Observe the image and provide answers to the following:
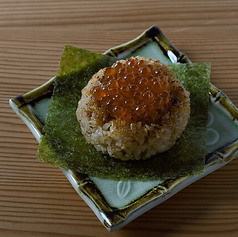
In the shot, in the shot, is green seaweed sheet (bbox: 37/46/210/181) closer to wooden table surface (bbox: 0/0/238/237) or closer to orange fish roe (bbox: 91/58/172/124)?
wooden table surface (bbox: 0/0/238/237)

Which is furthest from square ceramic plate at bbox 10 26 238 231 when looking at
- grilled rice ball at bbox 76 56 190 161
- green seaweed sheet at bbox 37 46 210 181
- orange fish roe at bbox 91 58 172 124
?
orange fish roe at bbox 91 58 172 124

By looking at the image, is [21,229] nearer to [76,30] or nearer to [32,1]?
[76,30]

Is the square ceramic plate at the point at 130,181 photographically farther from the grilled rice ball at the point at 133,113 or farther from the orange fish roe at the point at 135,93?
the orange fish roe at the point at 135,93

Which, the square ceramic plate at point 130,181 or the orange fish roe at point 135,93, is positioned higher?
the orange fish roe at point 135,93

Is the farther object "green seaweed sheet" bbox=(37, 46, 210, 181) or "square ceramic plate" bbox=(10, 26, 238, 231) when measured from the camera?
"green seaweed sheet" bbox=(37, 46, 210, 181)

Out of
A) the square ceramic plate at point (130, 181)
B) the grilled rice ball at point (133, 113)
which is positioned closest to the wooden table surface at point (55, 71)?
the square ceramic plate at point (130, 181)

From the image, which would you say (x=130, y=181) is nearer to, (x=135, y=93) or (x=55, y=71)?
(x=135, y=93)
